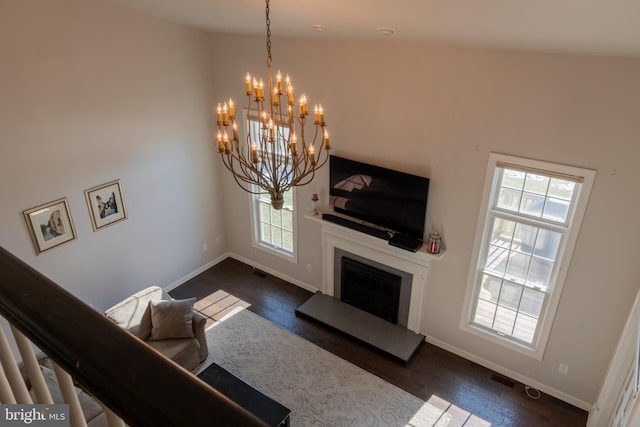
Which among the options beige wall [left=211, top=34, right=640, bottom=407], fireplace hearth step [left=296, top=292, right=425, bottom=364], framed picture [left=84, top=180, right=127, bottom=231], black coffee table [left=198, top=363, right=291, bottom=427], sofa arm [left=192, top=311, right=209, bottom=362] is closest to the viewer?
beige wall [left=211, top=34, right=640, bottom=407]

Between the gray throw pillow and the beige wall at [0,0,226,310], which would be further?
the gray throw pillow

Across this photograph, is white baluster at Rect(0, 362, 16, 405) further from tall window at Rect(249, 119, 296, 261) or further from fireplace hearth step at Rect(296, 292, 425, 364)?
tall window at Rect(249, 119, 296, 261)

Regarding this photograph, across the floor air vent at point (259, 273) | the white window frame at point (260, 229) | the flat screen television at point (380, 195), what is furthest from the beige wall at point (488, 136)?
the floor air vent at point (259, 273)

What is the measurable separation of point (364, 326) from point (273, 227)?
7.27 ft

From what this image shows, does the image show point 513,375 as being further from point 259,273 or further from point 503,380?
point 259,273

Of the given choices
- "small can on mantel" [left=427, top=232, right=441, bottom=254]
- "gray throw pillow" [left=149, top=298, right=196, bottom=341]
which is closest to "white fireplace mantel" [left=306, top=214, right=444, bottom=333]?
"small can on mantel" [left=427, top=232, right=441, bottom=254]

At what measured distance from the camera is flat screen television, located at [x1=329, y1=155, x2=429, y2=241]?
519cm

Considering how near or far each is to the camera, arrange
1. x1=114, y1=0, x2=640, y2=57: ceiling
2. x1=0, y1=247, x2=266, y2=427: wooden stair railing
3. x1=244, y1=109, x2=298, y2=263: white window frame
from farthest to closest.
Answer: x1=244, y1=109, x2=298, y2=263: white window frame < x1=114, y1=0, x2=640, y2=57: ceiling < x1=0, y1=247, x2=266, y2=427: wooden stair railing

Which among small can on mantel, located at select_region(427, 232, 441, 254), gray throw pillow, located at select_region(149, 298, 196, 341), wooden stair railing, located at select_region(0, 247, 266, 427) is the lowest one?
gray throw pillow, located at select_region(149, 298, 196, 341)

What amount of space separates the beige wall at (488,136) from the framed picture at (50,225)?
2.89 meters

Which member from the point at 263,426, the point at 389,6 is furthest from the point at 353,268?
the point at 263,426

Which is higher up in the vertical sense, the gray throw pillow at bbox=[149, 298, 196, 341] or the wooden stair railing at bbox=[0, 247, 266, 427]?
the wooden stair railing at bbox=[0, 247, 266, 427]

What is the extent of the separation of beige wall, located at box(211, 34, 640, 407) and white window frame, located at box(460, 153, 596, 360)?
7 cm

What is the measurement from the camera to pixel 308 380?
5.25m
